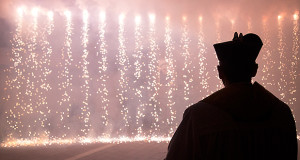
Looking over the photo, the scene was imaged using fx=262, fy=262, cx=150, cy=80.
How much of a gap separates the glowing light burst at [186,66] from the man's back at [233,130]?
13.4m

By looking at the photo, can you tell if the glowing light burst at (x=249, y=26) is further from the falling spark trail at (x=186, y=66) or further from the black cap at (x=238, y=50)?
the black cap at (x=238, y=50)

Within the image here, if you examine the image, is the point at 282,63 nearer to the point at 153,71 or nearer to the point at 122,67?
the point at 153,71

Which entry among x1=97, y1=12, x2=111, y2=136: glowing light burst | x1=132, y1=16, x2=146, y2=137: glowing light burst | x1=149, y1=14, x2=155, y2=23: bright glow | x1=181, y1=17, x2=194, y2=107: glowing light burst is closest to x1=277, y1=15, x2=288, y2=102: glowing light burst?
x1=181, y1=17, x2=194, y2=107: glowing light burst

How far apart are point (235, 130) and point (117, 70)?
44.0 feet

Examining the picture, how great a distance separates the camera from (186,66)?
1495cm

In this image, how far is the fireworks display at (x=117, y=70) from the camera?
12531mm

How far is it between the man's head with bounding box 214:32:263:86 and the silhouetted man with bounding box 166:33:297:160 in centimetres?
6

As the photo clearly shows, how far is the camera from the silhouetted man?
3.77 feet

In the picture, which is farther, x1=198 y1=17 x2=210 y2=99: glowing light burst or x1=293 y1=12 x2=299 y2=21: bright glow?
x1=198 y1=17 x2=210 y2=99: glowing light burst

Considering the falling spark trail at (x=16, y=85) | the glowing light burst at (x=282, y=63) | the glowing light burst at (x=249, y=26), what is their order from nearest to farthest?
the falling spark trail at (x=16, y=85), the glowing light burst at (x=282, y=63), the glowing light burst at (x=249, y=26)

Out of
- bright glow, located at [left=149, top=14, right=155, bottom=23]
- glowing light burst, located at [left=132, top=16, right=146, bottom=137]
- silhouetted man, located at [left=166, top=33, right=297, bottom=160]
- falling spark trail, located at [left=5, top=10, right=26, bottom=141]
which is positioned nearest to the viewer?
silhouetted man, located at [left=166, top=33, right=297, bottom=160]

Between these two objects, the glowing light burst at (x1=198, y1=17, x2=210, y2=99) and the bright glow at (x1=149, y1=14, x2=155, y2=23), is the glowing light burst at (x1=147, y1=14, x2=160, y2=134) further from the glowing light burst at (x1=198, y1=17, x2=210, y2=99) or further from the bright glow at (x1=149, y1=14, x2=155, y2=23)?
the glowing light burst at (x1=198, y1=17, x2=210, y2=99)

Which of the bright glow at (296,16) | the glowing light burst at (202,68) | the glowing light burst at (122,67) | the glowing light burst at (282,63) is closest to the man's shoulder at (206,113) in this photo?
the glowing light burst at (122,67)

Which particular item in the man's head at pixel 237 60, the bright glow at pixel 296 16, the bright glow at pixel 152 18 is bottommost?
the man's head at pixel 237 60
